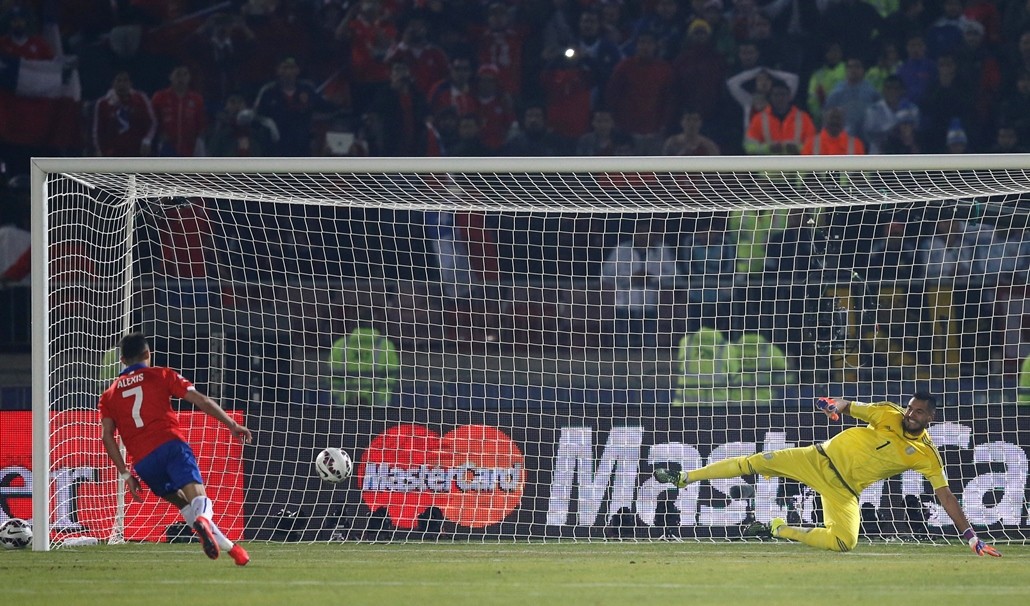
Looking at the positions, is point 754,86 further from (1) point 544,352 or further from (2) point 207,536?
(2) point 207,536

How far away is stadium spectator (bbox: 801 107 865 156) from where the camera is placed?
45.4 ft

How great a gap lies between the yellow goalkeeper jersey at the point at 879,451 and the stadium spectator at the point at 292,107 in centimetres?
760

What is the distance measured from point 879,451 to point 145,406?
15.4 feet

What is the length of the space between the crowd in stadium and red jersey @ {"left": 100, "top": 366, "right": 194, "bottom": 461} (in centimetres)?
717

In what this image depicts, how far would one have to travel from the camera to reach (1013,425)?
31.3 feet

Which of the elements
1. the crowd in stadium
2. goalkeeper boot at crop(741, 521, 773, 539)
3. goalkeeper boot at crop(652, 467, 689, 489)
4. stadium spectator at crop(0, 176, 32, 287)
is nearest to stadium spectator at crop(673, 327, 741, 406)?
goalkeeper boot at crop(741, 521, 773, 539)

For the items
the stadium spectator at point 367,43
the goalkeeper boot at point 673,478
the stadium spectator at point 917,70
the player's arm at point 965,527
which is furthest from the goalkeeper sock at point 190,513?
the stadium spectator at point 917,70

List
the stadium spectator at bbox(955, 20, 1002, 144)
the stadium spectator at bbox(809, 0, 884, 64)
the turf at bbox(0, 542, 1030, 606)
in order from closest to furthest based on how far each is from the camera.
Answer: the turf at bbox(0, 542, 1030, 606), the stadium spectator at bbox(955, 20, 1002, 144), the stadium spectator at bbox(809, 0, 884, 64)

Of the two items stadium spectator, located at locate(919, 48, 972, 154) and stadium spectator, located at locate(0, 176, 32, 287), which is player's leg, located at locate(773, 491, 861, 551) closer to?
stadium spectator, located at locate(919, 48, 972, 154)

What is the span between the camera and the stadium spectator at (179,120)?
14.3m

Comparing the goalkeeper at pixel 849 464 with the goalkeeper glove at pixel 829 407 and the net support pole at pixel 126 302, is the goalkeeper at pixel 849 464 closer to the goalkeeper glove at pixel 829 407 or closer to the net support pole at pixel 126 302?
the goalkeeper glove at pixel 829 407

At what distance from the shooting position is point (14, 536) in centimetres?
890

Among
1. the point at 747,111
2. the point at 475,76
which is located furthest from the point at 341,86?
the point at 747,111

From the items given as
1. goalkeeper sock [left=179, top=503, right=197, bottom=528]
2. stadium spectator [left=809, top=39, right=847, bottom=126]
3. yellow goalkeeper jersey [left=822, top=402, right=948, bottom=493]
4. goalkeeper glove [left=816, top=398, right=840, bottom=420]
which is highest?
stadium spectator [left=809, top=39, right=847, bottom=126]
